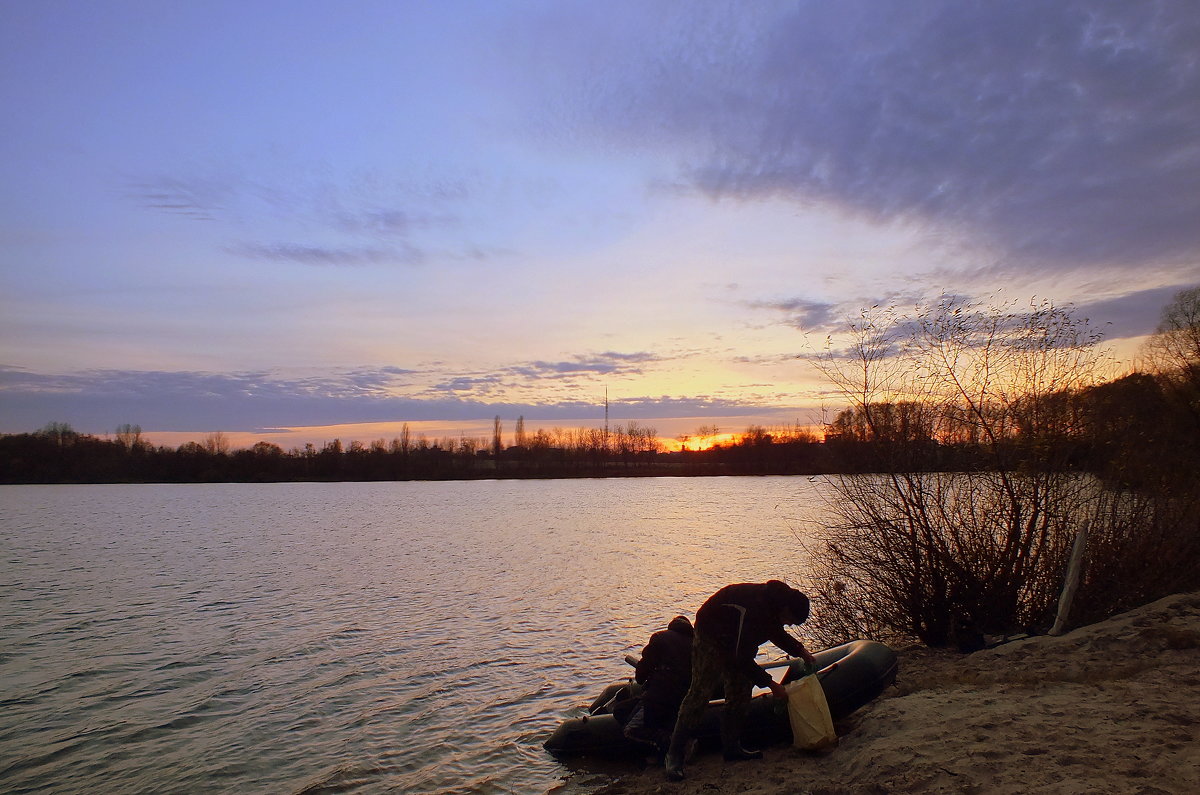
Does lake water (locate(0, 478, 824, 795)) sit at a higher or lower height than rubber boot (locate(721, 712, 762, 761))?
lower

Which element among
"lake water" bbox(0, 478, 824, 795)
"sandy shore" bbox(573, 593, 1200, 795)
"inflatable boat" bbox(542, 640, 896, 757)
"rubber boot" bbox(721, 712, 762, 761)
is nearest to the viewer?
"sandy shore" bbox(573, 593, 1200, 795)

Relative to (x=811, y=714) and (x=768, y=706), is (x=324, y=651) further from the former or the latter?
(x=811, y=714)

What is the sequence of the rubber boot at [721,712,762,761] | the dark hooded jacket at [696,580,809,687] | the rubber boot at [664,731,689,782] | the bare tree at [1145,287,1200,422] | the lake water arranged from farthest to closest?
the bare tree at [1145,287,1200,422]
the lake water
the rubber boot at [721,712,762,761]
the rubber boot at [664,731,689,782]
the dark hooded jacket at [696,580,809,687]

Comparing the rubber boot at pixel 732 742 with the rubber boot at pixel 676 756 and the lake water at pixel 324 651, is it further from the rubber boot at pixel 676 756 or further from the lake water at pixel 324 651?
the lake water at pixel 324 651

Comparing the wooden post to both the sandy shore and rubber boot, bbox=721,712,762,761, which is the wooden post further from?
rubber boot, bbox=721,712,762,761

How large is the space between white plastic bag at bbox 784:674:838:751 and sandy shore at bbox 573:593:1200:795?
13 cm

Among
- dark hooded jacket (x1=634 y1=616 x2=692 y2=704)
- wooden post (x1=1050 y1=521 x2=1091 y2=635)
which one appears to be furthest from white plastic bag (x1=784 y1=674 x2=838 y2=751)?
wooden post (x1=1050 y1=521 x2=1091 y2=635)

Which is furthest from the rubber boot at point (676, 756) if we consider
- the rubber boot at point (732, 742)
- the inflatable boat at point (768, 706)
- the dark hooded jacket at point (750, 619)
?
the dark hooded jacket at point (750, 619)

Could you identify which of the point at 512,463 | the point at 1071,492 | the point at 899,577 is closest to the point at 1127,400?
the point at 1071,492

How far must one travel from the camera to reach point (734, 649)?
6.61 m

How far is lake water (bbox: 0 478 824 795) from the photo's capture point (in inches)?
352

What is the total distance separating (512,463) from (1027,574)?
124367 millimetres

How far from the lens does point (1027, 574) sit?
10.4 metres

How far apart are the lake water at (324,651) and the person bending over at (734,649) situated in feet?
5.95
